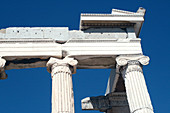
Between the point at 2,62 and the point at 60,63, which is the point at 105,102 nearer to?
the point at 60,63

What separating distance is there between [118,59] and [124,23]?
3.16 m

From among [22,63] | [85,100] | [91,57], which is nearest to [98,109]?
[85,100]

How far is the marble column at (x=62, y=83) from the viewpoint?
55.6 feet

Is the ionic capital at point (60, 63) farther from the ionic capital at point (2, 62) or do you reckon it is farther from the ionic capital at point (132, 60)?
the ionic capital at point (132, 60)

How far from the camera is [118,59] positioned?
19859 millimetres

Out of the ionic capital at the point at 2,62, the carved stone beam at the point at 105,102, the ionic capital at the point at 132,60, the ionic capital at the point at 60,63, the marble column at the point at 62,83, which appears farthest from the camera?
the carved stone beam at the point at 105,102

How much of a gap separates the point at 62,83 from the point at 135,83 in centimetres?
433

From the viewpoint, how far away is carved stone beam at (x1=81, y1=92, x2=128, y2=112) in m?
24.7

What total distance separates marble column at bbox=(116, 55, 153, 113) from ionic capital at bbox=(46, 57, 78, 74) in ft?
9.36

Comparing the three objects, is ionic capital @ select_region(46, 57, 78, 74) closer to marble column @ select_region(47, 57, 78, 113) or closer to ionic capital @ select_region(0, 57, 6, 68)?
marble column @ select_region(47, 57, 78, 113)

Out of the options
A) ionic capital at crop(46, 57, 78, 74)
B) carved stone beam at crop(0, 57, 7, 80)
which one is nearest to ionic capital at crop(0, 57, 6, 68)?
carved stone beam at crop(0, 57, 7, 80)

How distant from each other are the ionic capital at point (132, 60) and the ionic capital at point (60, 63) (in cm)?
277

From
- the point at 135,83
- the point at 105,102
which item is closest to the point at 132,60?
the point at 135,83

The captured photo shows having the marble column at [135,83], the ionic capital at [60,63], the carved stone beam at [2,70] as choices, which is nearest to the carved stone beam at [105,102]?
the marble column at [135,83]
